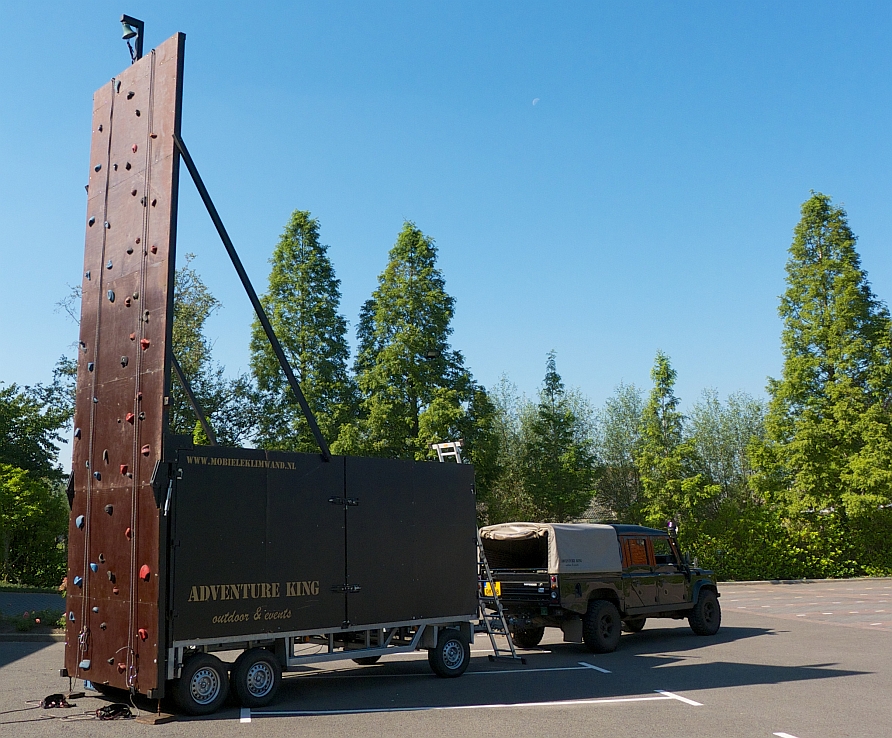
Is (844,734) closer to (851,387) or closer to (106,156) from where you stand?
(106,156)

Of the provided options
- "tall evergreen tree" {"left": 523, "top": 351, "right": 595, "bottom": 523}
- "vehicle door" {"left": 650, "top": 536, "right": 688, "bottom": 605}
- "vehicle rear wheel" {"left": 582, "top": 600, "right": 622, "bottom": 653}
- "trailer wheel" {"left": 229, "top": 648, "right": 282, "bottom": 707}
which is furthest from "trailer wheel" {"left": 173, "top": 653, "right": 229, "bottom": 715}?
"tall evergreen tree" {"left": 523, "top": 351, "right": 595, "bottom": 523}

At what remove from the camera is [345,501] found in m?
10.8

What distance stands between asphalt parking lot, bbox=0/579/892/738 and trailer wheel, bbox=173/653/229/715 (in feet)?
0.62

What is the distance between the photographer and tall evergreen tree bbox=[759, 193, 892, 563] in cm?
3466

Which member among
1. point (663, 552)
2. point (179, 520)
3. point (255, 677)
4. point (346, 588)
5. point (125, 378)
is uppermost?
point (125, 378)

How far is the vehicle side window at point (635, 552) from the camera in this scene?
53.4 ft

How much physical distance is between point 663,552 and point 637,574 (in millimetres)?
1287

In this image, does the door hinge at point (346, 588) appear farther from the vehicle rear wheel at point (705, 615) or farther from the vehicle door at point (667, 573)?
the vehicle rear wheel at point (705, 615)

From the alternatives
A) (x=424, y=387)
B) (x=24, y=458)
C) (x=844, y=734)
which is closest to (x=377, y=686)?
(x=844, y=734)

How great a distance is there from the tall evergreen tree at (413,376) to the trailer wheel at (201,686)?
→ 74.8 feet

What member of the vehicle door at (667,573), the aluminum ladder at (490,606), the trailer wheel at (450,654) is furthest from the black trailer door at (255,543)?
the vehicle door at (667,573)

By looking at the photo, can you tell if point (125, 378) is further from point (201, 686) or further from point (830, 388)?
point (830, 388)

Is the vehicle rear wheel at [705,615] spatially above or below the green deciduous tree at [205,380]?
below

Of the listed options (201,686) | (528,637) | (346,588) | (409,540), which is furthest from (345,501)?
(528,637)
